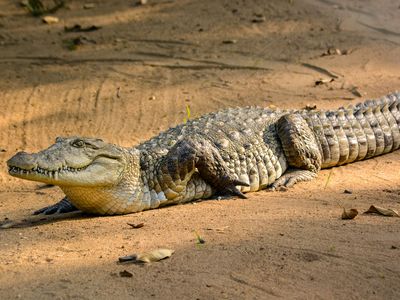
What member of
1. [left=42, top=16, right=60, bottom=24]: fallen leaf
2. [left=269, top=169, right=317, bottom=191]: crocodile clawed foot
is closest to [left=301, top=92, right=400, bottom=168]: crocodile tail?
[left=269, top=169, right=317, bottom=191]: crocodile clawed foot

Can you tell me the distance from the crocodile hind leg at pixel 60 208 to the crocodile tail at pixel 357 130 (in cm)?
275

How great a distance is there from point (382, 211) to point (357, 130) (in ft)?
8.47

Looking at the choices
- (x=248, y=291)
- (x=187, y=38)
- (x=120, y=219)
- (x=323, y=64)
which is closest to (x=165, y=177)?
(x=120, y=219)

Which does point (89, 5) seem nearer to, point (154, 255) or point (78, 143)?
point (78, 143)

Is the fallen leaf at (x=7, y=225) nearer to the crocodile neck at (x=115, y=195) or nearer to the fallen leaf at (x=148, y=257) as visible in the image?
the crocodile neck at (x=115, y=195)

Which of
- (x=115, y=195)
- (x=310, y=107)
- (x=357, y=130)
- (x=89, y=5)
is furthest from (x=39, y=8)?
(x=115, y=195)

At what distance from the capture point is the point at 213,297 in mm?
4375

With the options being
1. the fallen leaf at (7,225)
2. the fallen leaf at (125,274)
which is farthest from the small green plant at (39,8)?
the fallen leaf at (125,274)

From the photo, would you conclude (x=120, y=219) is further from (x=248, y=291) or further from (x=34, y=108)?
(x=34, y=108)

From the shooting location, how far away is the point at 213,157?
282 inches

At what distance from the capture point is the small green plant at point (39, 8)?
13531 mm

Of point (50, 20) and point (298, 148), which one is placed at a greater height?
point (50, 20)

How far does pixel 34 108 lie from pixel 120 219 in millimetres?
4278

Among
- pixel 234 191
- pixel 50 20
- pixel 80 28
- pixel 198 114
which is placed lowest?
pixel 234 191
